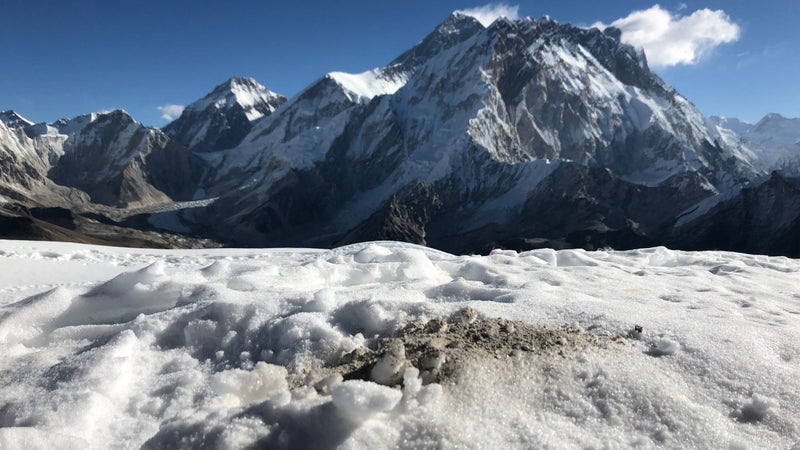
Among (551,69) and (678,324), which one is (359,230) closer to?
(551,69)

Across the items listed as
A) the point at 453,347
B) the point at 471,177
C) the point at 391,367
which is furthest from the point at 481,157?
the point at 391,367

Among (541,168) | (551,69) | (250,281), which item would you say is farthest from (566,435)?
(551,69)

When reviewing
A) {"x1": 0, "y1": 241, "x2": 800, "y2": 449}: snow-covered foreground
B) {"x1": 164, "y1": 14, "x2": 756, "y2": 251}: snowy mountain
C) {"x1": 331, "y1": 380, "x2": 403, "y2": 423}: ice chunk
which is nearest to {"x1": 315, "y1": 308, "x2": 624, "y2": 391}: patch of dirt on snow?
{"x1": 0, "y1": 241, "x2": 800, "y2": 449}: snow-covered foreground

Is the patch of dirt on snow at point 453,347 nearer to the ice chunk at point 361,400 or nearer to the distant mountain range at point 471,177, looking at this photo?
the ice chunk at point 361,400

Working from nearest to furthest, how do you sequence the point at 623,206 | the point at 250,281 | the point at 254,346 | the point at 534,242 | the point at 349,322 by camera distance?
the point at 254,346 → the point at 349,322 → the point at 250,281 → the point at 534,242 → the point at 623,206

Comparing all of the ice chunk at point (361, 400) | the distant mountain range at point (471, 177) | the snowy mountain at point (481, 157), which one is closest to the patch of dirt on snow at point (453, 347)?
the ice chunk at point (361, 400)
